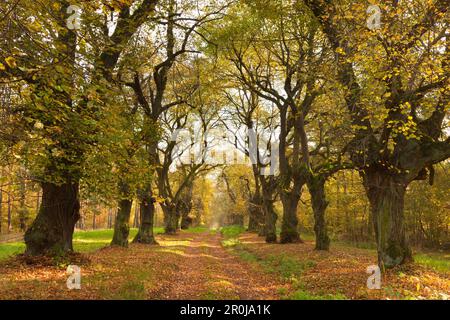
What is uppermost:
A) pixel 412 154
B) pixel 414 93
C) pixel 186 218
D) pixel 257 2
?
pixel 257 2

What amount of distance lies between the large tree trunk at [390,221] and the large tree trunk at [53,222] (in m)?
12.0

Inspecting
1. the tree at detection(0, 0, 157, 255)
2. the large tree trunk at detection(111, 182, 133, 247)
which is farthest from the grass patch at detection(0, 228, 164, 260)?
the tree at detection(0, 0, 157, 255)

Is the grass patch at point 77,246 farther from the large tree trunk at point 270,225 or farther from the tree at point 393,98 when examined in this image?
the tree at point 393,98

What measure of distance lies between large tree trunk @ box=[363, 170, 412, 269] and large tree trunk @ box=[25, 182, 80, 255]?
12.0 metres

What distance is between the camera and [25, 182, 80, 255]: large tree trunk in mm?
12141

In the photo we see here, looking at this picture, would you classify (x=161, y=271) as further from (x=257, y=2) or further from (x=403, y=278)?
(x=257, y=2)

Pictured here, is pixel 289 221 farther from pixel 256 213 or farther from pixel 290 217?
pixel 256 213

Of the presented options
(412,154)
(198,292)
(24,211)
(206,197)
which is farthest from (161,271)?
(206,197)

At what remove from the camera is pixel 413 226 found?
37.1 meters

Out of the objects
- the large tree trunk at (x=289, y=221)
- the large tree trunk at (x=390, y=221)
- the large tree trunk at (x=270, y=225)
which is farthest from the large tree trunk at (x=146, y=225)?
the large tree trunk at (x=390, y=221)

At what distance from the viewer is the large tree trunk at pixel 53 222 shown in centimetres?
1214

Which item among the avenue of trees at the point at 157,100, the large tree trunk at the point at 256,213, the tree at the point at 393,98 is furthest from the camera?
the large tree trunk at the point at 256,213

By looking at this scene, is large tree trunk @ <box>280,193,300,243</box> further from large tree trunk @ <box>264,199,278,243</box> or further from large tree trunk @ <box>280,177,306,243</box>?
large tree trunk @ <box>264,199,278,243</box>

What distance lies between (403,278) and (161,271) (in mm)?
8900
